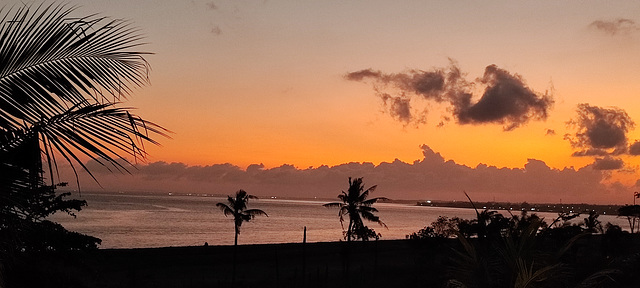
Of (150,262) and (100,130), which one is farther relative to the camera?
(150,262)

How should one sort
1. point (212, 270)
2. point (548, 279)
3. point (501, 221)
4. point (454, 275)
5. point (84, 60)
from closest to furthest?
1. point (84, 60)
2. point (548, 279)
3. point (454, 275)
4. point (501, 221)
5. point (212, 270)

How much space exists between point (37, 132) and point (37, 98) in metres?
0.23

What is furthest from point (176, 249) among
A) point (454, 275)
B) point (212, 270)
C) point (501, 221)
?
point (454, 275)

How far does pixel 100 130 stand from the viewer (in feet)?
12.4

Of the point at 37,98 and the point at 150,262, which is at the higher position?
the point at 37,98

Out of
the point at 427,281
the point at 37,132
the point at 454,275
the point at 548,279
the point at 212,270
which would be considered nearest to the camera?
the point at 37,132

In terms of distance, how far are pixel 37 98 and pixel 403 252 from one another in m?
71.3

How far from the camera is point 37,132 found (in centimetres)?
378

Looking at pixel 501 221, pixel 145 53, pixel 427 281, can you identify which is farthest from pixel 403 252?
pixel 145 53

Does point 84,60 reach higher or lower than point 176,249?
higher

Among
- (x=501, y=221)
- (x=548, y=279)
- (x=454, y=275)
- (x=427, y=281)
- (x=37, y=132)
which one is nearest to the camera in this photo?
(x=37, y=132)

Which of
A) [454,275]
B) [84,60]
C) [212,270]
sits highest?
[84,60]

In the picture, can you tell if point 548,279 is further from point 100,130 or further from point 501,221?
point 501,221

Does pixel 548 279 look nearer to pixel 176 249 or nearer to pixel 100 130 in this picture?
pixel 100 130
